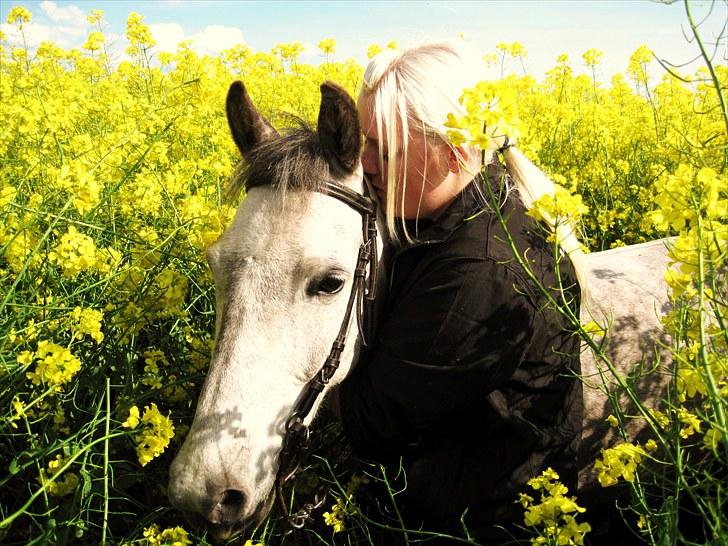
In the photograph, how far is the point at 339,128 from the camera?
213 cm

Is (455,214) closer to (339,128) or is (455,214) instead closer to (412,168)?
(412,168)

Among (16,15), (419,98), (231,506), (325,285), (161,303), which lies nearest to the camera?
(231,506)

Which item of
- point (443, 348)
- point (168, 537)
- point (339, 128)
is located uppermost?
point (339, 128)

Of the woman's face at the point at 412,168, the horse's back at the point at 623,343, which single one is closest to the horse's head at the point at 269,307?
the woman's face at the point at 412,168

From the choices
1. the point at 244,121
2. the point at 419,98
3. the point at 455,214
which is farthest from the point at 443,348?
the point at 244,121

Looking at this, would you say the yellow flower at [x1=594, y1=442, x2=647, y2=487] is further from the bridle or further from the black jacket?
the bridle

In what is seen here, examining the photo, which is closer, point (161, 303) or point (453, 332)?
point (453, 332)

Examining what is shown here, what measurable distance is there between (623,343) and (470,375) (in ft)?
3.22

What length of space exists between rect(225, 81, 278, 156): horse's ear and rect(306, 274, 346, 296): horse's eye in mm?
629

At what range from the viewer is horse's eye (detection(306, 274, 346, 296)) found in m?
2.04

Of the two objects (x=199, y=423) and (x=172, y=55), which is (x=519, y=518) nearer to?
(x=199, y=423)

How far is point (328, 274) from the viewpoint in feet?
6.75

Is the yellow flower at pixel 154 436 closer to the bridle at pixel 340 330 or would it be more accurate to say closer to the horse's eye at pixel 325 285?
the bridle at pixel 340 330

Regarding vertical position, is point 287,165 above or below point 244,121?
below
